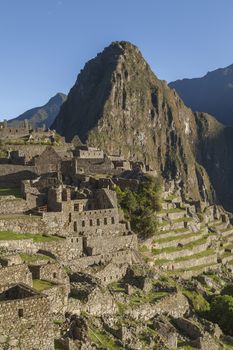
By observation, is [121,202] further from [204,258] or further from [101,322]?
[101,322]

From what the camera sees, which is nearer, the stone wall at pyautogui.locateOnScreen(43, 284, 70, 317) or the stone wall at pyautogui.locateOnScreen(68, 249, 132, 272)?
the stone wall at pyautogui.locateOnScreen(43, 284, 70, 317)

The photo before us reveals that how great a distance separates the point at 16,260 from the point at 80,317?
5132mm

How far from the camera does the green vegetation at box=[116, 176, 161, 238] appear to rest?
4319 cm

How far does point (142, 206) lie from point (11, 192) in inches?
402

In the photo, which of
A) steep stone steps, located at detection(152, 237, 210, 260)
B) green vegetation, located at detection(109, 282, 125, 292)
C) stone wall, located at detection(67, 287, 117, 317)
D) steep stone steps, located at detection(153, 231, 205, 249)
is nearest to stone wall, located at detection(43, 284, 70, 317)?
stone wall, located at detection(67, 287, 117, 317)

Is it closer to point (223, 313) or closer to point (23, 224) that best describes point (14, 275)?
point (23, 224)

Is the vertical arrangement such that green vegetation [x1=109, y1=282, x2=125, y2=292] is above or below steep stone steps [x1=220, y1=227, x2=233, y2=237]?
above

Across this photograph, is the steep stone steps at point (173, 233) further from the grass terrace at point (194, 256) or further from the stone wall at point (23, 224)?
the stone wall at point (23, 224)

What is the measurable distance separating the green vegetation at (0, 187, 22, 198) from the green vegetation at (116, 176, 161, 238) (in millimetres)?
7698

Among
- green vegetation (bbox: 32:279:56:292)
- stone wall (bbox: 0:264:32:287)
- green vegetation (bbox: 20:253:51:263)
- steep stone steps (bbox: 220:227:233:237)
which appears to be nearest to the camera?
stone wall (bbox: 0:264:32:287)

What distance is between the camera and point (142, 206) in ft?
145

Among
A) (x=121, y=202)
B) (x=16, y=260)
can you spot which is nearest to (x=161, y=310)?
(x=16, y=260)

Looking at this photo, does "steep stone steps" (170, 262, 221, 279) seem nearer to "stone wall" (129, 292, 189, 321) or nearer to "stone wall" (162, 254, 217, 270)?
"stone wall" (162, 254, 217, 270)

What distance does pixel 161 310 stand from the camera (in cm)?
3022
